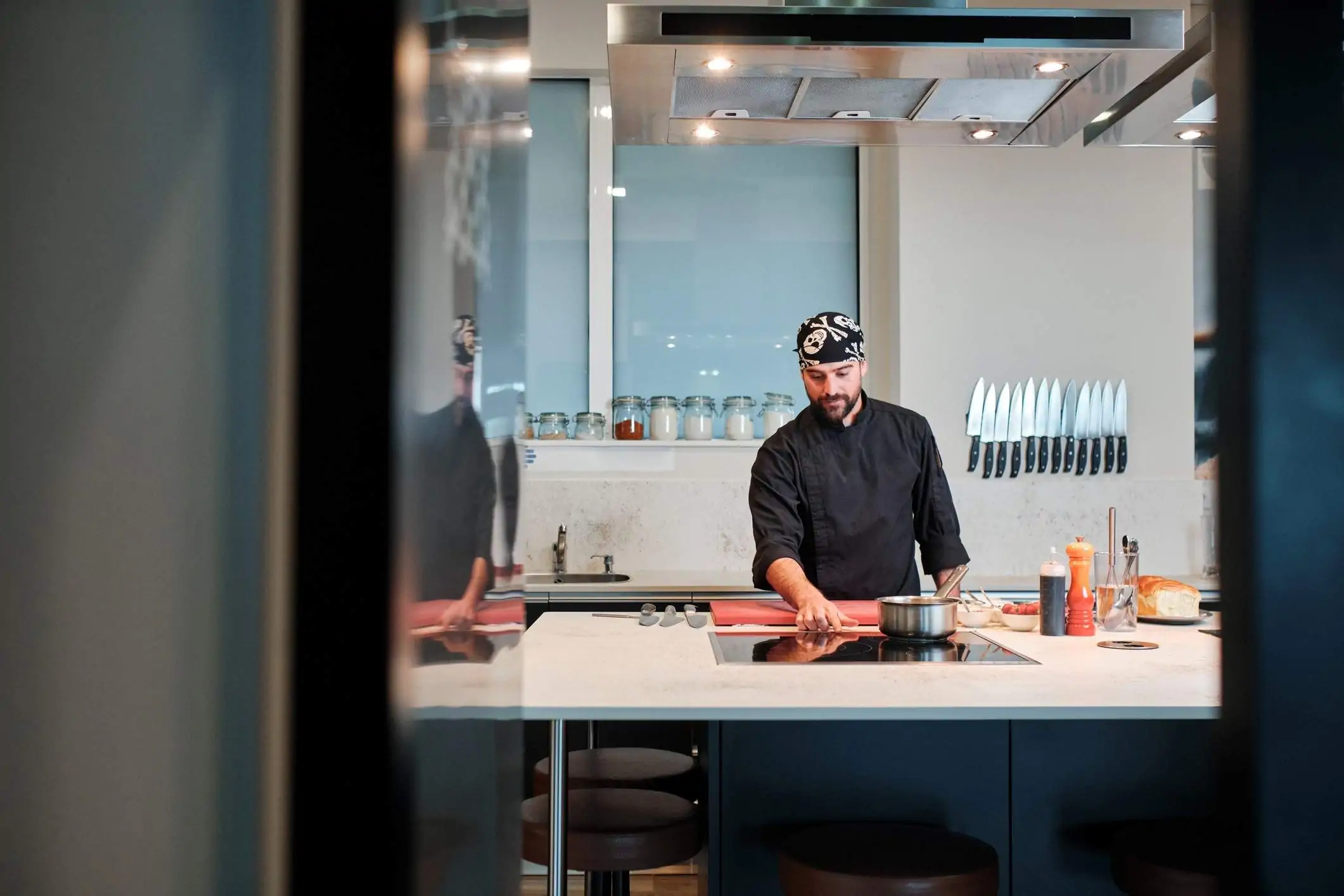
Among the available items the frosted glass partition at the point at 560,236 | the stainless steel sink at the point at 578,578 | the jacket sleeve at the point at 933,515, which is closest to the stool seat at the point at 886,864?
the jacket sleeve at the point at 933,515

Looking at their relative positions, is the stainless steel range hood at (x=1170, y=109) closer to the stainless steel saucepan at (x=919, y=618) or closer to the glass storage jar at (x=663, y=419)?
the stainless steel saucepan at (x=919, y=618)

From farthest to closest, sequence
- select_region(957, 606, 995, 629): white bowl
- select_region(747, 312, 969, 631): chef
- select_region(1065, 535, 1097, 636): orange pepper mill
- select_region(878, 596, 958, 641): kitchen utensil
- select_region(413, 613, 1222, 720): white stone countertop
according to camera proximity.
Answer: select_region(747, 312, 969, 631): chef < select_region(957, 606, 995, 629): white bowl < select_region(1065, 535, 1097, 636): orange pepper mill < select_region(878, 596, 958, 641): kitchen utensil < select_region(413, 613, 1222, 720): white stone countertop

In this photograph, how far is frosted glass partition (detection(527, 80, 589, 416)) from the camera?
4.34m

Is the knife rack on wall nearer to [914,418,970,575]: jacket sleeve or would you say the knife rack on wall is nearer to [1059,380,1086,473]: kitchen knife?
[1059,380,1086,473]: kitchen knife

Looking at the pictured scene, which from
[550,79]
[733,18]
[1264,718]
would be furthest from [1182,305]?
[1264,718]

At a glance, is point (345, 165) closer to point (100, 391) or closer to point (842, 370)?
point (100, 391)

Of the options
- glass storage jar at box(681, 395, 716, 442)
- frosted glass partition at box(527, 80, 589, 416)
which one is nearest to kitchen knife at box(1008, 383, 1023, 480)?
glass storage jar at box(681, 395, 716, 442)

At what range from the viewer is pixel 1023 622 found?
249cm

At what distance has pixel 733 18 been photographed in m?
1.97

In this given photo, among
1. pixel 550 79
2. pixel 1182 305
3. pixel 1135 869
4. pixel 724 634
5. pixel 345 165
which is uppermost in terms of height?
pixel 550 79

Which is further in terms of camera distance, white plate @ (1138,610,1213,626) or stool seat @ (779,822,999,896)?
white plate @ (1138,610,1213,626)

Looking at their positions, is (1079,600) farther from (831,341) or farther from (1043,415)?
(1043,415)

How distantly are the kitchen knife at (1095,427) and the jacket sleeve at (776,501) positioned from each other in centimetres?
156

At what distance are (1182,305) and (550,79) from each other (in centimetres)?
265
